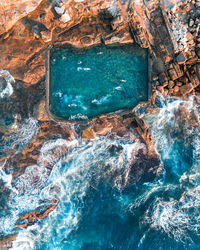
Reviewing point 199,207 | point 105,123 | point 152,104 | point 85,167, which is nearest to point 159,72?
point 152,104

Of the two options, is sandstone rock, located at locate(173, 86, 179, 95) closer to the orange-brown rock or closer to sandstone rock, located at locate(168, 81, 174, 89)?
sandstone rock, located at locate(168, 81, 174, 89)

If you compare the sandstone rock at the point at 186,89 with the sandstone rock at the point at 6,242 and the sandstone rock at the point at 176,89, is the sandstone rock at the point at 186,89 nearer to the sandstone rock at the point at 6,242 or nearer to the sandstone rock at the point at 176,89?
the sandstone rock at the point at 176,89

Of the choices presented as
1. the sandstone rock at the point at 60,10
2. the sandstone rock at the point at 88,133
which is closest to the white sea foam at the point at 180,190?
the sandstone rock at the point at 88,133

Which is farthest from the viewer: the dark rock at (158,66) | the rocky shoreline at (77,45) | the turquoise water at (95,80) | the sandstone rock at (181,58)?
the turquoise water at (95,80)

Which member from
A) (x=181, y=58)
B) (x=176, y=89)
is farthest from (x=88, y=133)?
(x=181, y=58)

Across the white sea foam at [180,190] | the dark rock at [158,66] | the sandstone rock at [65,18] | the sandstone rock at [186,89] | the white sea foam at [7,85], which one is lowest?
the white sea foam at [180,190]

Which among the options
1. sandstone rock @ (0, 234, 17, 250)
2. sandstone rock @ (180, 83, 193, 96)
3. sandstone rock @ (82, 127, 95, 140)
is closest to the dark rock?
sandstone rock @ (180, 83, 193, 96)

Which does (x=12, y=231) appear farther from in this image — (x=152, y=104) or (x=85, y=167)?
(x=152, y=104)
